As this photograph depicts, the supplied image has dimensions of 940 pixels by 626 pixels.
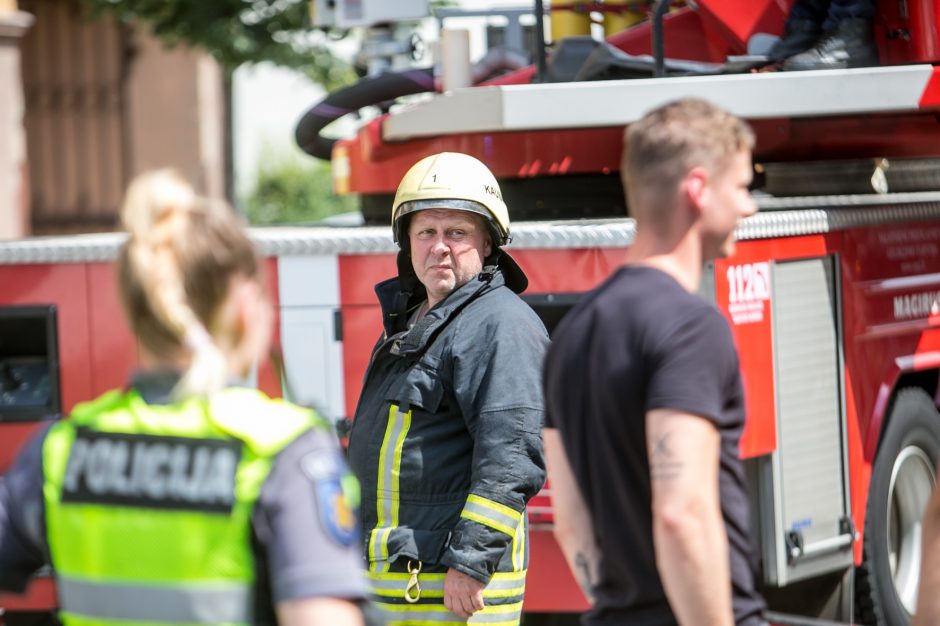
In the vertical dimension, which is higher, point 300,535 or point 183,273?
point 183,273

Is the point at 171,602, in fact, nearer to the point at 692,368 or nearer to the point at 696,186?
the point at 692,368

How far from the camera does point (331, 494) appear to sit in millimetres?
2154

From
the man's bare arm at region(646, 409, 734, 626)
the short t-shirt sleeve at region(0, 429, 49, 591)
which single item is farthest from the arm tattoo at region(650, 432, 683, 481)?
the short t-shirt sleeve at region(0, 429, 49, 591)

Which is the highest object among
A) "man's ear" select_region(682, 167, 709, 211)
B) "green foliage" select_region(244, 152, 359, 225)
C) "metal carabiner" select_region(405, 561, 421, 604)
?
"green foliage" select_region(244, 152, 359, 225)

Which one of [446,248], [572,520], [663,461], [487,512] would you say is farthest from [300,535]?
[446,248]

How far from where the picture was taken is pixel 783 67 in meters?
5.95

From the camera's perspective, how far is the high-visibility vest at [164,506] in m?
2.13

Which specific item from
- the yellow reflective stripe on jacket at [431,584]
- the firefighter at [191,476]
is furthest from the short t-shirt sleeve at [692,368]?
the yellow reflective stripe on jacket at [431,584]

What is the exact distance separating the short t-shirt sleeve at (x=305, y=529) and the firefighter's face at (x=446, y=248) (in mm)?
1866

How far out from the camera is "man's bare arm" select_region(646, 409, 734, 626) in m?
2.54

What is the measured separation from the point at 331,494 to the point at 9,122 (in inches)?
598

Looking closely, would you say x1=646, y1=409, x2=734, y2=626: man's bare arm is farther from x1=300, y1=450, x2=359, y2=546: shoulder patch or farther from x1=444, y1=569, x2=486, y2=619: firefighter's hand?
x1=444, y1=569, x2=486, y2=619: firefighter's hand

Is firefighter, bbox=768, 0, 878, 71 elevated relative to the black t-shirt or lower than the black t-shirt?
elevated

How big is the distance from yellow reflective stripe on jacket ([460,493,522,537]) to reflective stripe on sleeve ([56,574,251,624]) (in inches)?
61.1
